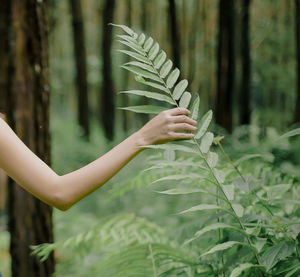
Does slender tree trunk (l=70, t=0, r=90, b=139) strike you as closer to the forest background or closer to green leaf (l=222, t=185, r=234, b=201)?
the forest background

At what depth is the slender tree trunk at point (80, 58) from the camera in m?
14.8

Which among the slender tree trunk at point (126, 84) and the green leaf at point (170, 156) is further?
the slender tree trunk at point (126, 84)

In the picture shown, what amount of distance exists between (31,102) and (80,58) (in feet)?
39.6

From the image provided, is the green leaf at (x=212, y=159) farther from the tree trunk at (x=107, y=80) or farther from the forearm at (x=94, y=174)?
the tree trunk at (x=107, y=80)

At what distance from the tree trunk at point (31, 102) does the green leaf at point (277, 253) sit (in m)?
2.19

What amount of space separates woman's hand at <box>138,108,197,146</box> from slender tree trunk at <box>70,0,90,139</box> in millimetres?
13623

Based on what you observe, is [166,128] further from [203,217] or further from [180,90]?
[203,217]

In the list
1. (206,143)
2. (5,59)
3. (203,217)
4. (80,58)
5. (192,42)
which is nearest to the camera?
(206,143)

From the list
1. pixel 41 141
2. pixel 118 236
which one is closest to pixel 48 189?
pixel 118 236

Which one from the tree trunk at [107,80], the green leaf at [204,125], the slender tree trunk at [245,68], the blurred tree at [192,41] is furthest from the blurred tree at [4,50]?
the blurred tree at [192,41]

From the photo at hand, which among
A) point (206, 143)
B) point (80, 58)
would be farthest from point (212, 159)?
point (80, 58)

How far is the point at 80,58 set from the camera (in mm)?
15219

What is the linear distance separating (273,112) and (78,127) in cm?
825

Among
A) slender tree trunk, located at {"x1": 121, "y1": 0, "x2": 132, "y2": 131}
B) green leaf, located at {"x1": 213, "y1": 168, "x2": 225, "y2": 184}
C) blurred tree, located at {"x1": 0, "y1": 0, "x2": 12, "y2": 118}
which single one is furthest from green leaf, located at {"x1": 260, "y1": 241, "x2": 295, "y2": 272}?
slender tree trunk, located at {"x1": 121, "y1": 0, "x2": 132, "y2": 131}
